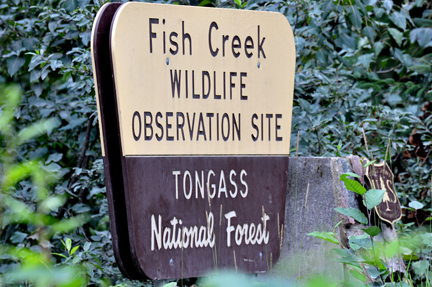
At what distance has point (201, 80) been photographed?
210 cm

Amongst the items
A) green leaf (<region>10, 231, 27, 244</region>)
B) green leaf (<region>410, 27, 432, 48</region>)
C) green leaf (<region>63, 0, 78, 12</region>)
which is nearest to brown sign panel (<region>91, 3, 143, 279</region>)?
green leaf (<region>10, 231, 27, 244</region>)

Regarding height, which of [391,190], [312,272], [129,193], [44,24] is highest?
[44,24]

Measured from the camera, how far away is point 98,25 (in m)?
1.94

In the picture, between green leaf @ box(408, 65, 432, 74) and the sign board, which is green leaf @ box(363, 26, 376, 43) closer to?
green leaf @ box(408, 65, 432, 74)

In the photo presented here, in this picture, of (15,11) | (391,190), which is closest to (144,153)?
→ (391,190)

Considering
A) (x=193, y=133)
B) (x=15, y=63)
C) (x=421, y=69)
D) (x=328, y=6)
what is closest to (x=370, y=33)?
(x=328, y=6)

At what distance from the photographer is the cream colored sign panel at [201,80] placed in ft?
6.35

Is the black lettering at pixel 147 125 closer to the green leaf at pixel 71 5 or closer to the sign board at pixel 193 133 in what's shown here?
the sign board at pixel 193 133

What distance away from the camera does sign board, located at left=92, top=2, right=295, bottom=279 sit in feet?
6.33

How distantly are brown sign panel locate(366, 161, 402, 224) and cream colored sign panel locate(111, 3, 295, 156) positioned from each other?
511 mm

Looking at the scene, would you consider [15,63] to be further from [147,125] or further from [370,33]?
[370,33]

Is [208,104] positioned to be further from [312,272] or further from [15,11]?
[15,11]

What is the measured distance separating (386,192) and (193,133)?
109cm

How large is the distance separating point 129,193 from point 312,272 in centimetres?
101
